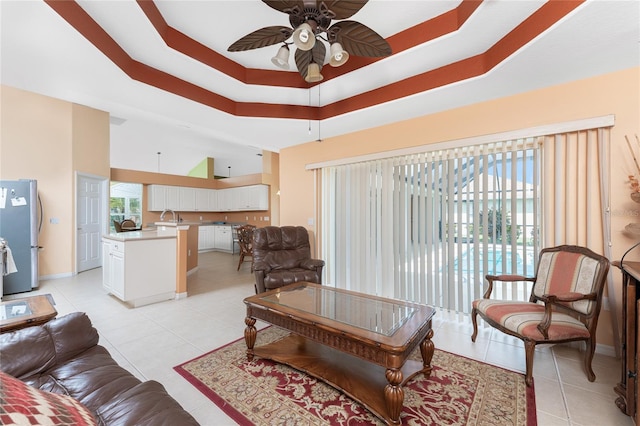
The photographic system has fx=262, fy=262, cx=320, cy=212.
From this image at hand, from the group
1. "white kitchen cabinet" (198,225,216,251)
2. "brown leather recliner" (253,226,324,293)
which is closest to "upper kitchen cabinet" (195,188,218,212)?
"white kitchen cabinet" (198,225,216,251)

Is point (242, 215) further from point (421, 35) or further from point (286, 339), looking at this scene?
point (421, 35)

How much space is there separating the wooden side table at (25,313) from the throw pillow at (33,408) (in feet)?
4.76

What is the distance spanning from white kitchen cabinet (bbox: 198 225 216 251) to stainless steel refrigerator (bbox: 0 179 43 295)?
4.28 metres

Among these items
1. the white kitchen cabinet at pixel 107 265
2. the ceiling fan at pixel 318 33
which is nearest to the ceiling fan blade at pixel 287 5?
the ceiling fan at pixel 318 33

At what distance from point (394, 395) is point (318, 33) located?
2.23 m

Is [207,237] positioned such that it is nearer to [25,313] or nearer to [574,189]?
[25,313]

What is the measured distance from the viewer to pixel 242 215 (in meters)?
8.69

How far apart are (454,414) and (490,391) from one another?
410 millimetres

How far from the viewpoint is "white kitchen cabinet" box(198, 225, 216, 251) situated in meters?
8.26

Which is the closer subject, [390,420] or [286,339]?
[390,420]

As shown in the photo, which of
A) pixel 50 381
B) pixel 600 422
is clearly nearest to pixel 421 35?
pixel 600 422

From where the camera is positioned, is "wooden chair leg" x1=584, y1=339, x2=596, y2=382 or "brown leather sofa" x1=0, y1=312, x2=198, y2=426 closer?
"brown leather sofa" x1=0, y1=312, x2=198, y2=426

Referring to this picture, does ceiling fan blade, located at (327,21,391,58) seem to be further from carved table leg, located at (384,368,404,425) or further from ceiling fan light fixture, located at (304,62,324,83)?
carved table leg, located at (384,368,404,425)

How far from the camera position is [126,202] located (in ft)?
25.3
